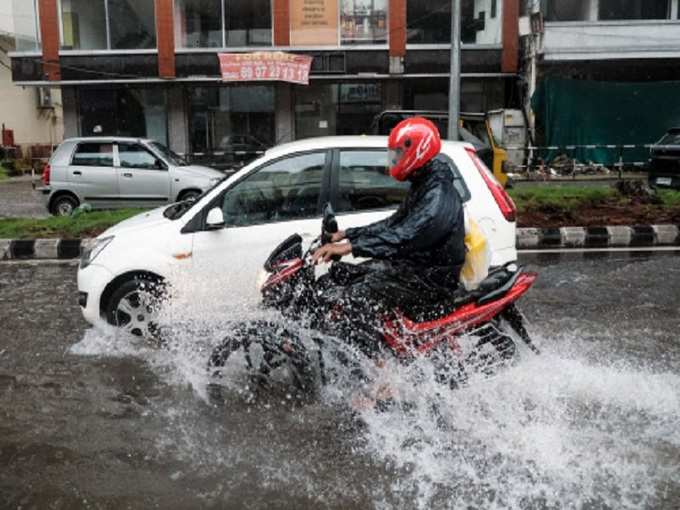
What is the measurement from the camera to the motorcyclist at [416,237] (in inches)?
152

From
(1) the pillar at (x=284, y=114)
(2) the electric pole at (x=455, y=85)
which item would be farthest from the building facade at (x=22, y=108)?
(2) the electric pole at (x=455, y=85)

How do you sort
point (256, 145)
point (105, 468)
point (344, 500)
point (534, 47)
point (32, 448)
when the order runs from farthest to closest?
point (256, 145)
point (534, 47)
point (32, 448)
point (105, 468)
point (344, 500)

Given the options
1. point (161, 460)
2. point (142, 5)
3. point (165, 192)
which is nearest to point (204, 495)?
point (161, 460)

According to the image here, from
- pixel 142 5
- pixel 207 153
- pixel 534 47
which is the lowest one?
pixel 207 153

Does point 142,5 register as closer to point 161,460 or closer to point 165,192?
point 165,192

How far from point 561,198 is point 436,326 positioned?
8.71 metres

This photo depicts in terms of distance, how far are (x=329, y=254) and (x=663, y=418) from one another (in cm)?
216

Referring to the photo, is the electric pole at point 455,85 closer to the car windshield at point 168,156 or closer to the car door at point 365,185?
the car windshield at point 168,156

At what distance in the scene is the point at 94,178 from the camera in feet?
43.9

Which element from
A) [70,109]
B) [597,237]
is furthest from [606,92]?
[70,109]

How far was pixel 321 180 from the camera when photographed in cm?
568

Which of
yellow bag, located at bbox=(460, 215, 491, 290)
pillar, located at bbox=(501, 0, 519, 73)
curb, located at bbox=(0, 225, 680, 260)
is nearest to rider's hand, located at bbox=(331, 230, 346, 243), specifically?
yellow bag, located at bbox=(460, 215, 491, 290)

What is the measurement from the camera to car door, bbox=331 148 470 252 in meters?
5.62

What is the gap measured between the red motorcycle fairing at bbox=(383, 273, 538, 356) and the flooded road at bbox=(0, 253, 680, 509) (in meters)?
0.17
